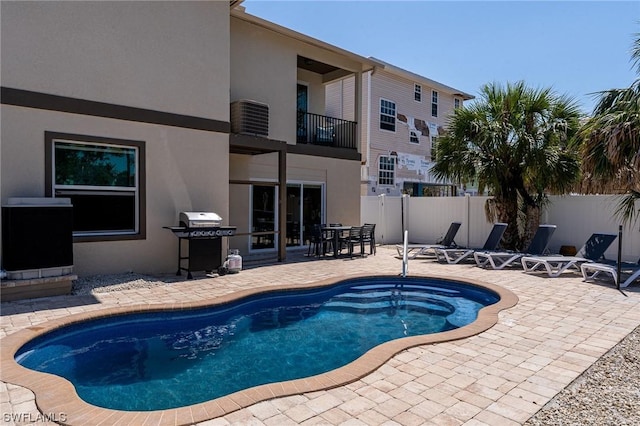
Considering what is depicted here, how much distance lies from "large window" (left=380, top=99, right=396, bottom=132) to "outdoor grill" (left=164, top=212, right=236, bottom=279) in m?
15.2

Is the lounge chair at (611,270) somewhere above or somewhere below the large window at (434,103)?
below

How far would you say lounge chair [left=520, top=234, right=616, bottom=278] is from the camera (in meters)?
10.2

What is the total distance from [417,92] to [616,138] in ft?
56.1

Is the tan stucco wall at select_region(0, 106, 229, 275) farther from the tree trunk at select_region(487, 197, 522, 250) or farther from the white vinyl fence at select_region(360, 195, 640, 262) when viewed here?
the tree trunk at select_region(487, 197, 522, 250)

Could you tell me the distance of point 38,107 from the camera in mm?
7727

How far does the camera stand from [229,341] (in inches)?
246

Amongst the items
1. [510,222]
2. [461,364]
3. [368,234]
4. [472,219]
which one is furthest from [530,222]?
[461,364]

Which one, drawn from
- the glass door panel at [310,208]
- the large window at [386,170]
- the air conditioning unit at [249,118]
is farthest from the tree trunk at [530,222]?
the large window at [386,170]

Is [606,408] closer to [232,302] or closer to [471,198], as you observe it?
[232,302]

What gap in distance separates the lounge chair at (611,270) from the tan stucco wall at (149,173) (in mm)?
9059

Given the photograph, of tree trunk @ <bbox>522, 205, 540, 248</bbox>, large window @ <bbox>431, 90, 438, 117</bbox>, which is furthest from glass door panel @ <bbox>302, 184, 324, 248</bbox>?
large window @ <bbox>431, 90, 438, 117</bbox>

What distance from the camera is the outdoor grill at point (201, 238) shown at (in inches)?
→ 361

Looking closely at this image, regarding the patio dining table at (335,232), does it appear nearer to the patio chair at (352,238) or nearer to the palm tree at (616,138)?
the patio chair at (352,238)

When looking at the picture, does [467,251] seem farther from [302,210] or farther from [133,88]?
[133,88]
